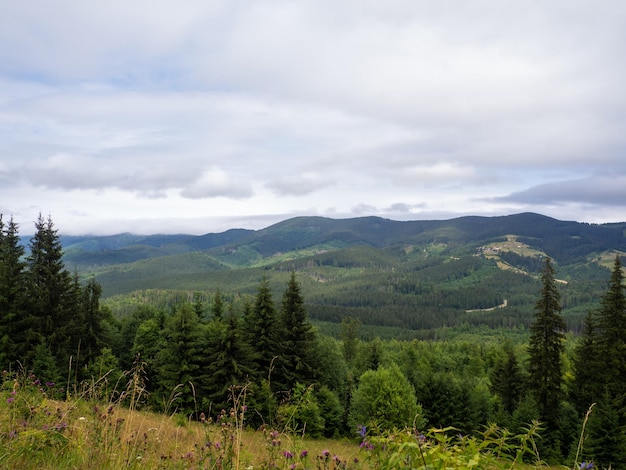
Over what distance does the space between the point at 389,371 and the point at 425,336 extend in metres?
151

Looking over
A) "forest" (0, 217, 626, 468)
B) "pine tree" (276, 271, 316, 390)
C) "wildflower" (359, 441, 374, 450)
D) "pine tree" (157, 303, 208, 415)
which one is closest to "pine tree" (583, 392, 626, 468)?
"forest" (0, 217, 626, 468)

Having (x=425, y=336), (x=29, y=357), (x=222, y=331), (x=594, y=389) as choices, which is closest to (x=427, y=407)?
(x=594, y=389)

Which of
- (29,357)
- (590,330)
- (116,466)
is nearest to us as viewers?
(116,466)

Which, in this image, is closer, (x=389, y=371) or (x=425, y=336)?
(x=389, y=371)

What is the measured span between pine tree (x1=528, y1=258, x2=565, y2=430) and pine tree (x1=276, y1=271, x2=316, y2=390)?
1774 cm

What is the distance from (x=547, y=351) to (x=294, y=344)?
20273mm

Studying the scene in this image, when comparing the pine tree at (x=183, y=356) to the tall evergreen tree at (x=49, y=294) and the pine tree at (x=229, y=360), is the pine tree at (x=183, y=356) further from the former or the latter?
the tall evergreen tree at (x=49, y=294)

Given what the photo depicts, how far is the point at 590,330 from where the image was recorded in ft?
111

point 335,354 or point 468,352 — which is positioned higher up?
point 335,354

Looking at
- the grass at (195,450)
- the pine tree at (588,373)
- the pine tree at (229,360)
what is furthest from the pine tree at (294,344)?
the grass at (195,450)

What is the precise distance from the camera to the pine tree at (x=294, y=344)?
29.6 metres

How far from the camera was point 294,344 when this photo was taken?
30.3m

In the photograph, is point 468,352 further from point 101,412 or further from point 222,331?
point 101,412

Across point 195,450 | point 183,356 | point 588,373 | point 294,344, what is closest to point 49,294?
point 183,356
